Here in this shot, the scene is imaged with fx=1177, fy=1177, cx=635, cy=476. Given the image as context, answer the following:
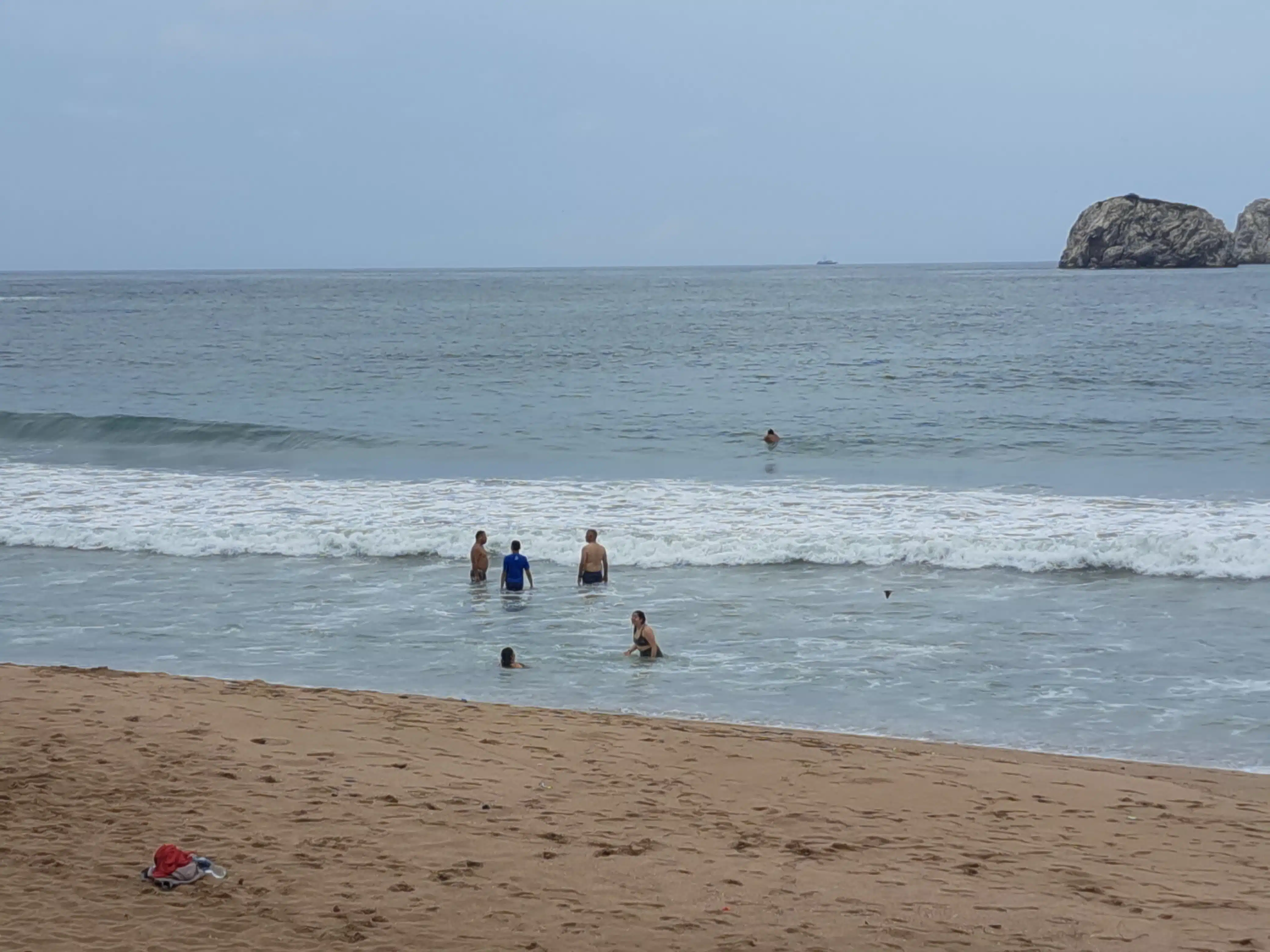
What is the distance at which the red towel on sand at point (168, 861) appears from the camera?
6.77m

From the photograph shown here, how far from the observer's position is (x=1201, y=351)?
47.2 m

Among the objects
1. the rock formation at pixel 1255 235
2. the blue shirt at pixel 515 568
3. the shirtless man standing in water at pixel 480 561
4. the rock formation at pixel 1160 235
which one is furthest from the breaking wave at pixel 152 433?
the rock formation at pixel 1255 235

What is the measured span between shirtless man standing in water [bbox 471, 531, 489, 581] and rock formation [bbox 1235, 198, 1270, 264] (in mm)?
168908

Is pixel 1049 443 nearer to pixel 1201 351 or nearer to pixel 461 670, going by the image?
pixel 461 670

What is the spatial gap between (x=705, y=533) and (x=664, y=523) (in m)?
1.05

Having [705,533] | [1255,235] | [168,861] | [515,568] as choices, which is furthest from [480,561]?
[1255,235]

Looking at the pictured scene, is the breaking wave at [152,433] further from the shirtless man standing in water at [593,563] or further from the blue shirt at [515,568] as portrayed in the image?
the shirtless man standing in water at [593,563]

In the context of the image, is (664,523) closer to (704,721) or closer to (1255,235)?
(704,721)

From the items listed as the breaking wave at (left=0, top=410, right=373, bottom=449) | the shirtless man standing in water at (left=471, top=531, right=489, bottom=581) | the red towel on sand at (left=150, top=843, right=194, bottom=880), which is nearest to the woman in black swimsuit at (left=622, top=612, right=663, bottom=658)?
the shirtless man standing in water at (left=471, top=531, right=489, bottom=581)

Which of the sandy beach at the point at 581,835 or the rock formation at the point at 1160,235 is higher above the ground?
the rock formation at the point at 1160,235

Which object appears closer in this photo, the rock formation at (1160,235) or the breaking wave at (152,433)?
the breaking wave at (152,433)

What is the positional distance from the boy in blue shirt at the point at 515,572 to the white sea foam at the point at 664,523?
2.05 m

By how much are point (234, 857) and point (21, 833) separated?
145 centimetres

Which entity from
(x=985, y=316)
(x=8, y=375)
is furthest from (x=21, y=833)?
(x=985, y=316)
